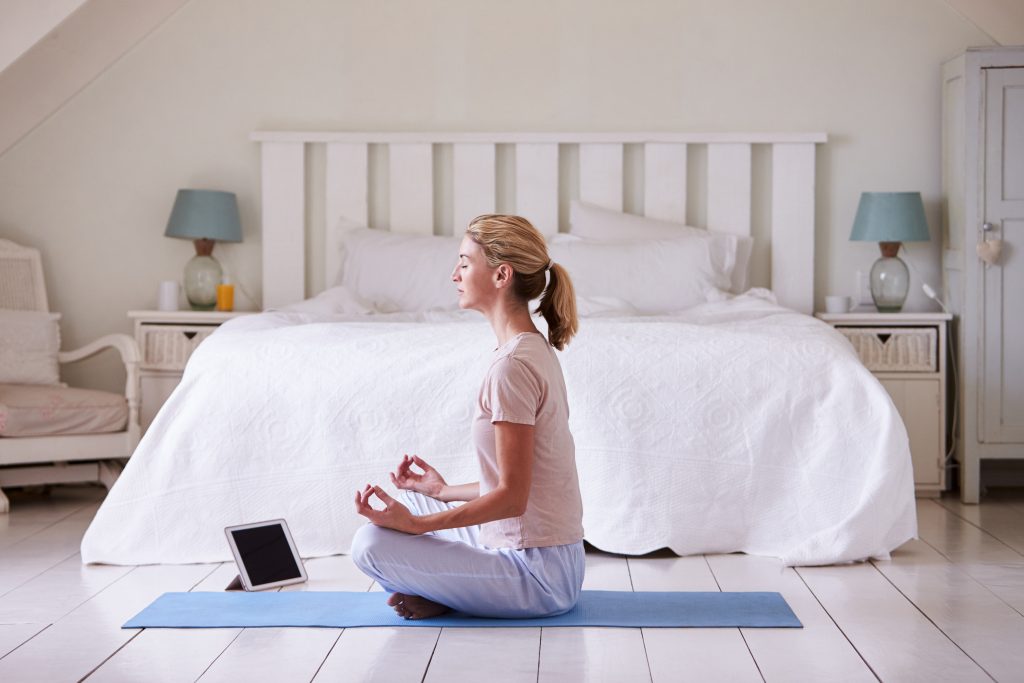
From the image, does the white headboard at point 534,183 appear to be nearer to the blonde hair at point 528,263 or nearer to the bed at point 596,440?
the bed at point 596,440

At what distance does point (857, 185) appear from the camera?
15.1 ft

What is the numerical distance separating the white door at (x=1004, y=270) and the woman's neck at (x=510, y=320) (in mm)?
2421

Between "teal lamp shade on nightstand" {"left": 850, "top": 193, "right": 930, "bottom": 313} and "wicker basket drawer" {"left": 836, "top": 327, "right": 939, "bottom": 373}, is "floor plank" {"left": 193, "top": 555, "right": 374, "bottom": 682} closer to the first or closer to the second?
"wicker basket drawer" {"left": 836, "top": 327, "right": 939, "bottom": 373}

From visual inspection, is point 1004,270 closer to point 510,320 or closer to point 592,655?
point 510,320

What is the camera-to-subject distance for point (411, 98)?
4688 millimetres

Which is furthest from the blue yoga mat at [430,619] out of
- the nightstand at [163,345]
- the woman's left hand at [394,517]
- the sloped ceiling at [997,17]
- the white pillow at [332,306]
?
the sloped ceiling at [997,17]

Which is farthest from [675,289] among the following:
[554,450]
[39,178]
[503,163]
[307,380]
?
[39,178]

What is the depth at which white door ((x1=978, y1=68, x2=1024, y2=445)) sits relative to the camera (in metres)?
4.09

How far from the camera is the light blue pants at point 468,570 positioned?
7.54ft

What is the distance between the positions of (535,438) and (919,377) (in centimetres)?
235

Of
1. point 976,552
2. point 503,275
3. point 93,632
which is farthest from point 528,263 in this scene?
point 976,552

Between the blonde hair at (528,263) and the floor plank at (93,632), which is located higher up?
the blonde hair at (528,263)

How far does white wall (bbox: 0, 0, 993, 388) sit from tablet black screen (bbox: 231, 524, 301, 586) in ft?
6.83

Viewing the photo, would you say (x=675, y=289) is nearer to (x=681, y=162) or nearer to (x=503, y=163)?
(x=681, y=162)
